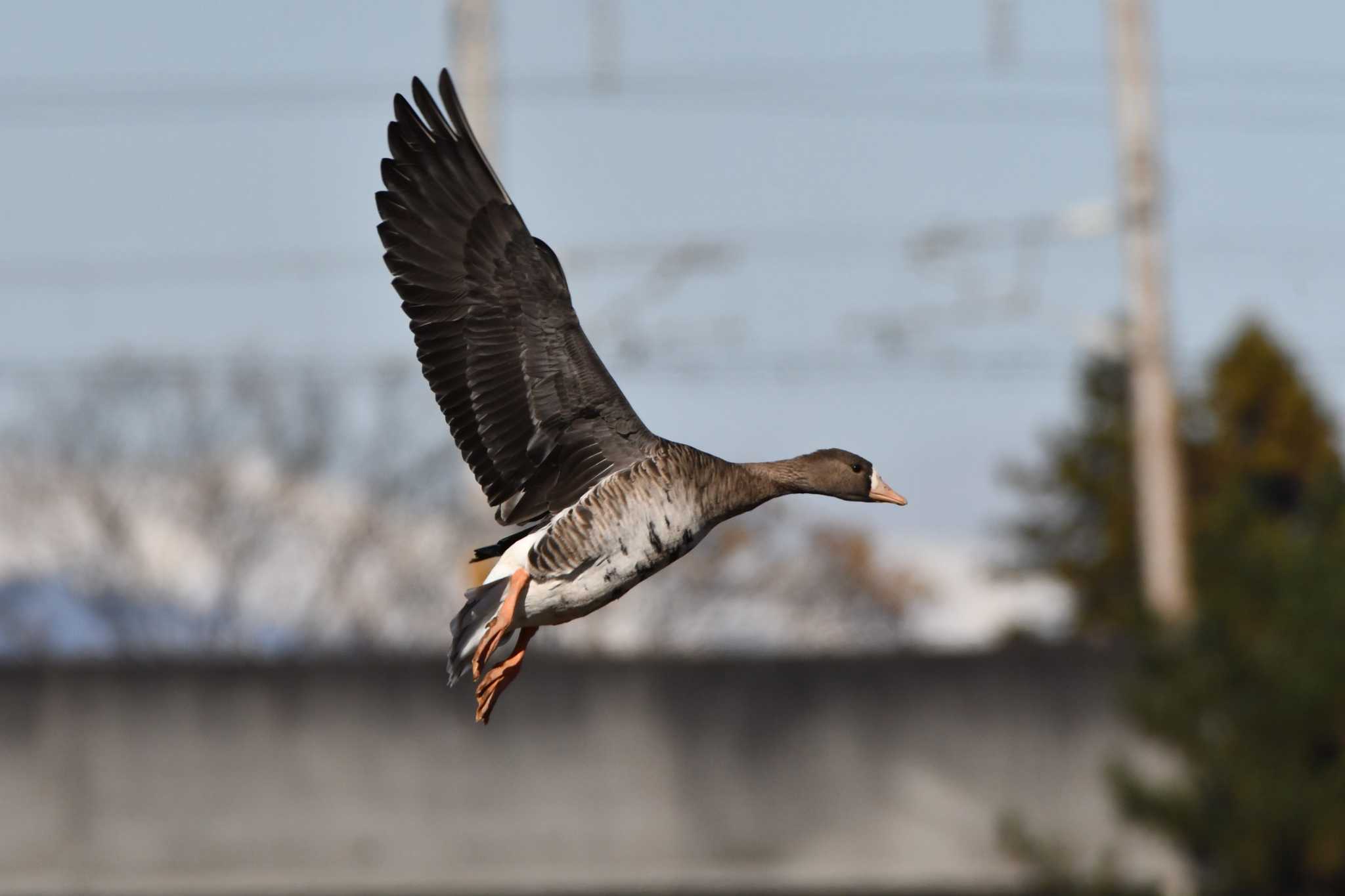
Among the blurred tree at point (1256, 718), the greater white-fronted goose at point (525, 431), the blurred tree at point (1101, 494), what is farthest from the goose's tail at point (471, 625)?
the blurred tree at point (1101, 494)

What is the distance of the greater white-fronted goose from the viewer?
309 inches

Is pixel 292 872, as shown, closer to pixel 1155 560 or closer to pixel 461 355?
pixel 1155 560

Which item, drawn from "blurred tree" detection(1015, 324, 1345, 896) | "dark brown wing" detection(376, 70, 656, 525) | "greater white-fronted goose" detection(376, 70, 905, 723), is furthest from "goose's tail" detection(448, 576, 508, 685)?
"blurred tree" detection(1015, 324, 1345, 896)

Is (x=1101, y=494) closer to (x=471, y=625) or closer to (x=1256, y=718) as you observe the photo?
(x=1256, y=718)

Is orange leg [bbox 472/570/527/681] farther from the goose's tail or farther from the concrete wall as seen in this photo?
the concrete wall

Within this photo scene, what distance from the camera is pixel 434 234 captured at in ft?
28.9

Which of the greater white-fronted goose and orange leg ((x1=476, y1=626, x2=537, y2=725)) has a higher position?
the greater white-fronted goose

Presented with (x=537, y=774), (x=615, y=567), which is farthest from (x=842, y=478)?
(x=537, y=774)

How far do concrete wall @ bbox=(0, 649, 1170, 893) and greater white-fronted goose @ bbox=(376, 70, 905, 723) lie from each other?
46.8 feet

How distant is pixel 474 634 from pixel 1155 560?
1995 cm

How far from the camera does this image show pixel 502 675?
8047mm

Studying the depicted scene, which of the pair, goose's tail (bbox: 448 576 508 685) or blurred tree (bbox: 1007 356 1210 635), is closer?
goose's tail (bbox: 448 576 508 685)

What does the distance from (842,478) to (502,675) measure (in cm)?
137

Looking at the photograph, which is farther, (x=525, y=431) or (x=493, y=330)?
(x=493, y=330)
